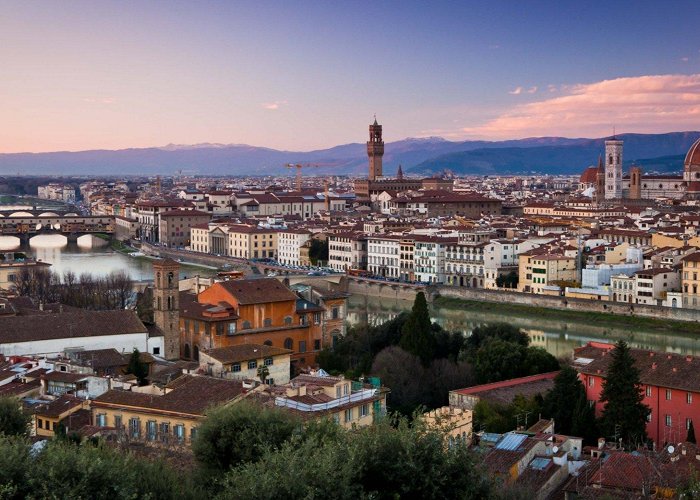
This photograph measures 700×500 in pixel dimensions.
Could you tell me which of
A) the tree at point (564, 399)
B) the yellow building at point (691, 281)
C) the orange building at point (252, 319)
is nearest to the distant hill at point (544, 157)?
the yellow building at point (691, 281)

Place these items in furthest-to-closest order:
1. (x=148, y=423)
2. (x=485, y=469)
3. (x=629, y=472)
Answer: (x=148, y=423) < (x=629, y=472) < (x=485, y=469)

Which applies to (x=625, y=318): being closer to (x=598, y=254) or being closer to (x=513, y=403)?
(x=598, y=254)

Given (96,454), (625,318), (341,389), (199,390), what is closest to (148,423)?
(199,390)

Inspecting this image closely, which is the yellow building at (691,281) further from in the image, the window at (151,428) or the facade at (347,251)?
the window at (151,428)

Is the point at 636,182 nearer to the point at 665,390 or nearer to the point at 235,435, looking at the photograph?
the point at 665,390

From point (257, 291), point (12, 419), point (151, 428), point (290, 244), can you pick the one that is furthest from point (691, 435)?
point (290, 244)

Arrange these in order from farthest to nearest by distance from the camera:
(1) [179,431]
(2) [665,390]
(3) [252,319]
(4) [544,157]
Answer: (4) [544,157], (3) [252,319], (2) [665,390], (1) [179,431]
